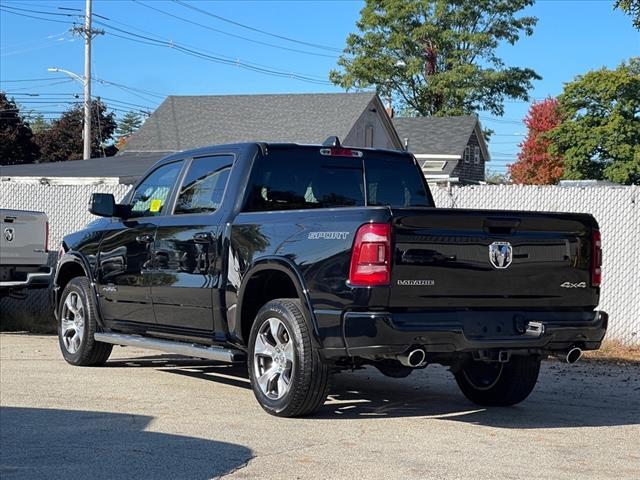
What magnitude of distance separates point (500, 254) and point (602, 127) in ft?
132

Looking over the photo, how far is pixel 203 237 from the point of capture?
8.48 m

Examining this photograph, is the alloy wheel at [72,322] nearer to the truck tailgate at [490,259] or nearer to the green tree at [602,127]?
the truck tailgate at [490,259]

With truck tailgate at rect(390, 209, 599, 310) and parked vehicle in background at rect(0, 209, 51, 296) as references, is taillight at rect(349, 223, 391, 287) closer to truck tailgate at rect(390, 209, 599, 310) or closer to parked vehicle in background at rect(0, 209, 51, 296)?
truck tailgate at rect(390, 209, 599, 310)

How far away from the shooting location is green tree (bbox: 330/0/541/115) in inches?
2249

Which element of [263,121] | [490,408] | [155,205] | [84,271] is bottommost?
[490,408]

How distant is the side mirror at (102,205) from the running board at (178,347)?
116 centimetres

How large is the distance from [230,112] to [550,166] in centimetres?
2199

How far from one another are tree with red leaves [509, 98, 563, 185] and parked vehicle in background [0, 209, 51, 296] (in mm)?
41765

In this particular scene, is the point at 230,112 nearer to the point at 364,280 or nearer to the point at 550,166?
the point at 550,166

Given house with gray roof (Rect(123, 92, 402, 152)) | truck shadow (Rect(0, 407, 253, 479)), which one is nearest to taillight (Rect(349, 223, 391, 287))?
truck shadow (Rect(0, 407, 253, 479))

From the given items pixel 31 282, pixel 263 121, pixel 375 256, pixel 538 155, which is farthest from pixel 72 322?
pixel 538 155

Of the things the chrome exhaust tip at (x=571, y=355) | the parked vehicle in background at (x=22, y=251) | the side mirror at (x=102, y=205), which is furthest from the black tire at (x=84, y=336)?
the chrome exhaust tip at (x=571, y=355)

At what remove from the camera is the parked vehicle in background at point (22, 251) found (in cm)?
1341

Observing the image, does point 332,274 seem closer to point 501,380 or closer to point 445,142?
point 501,380
